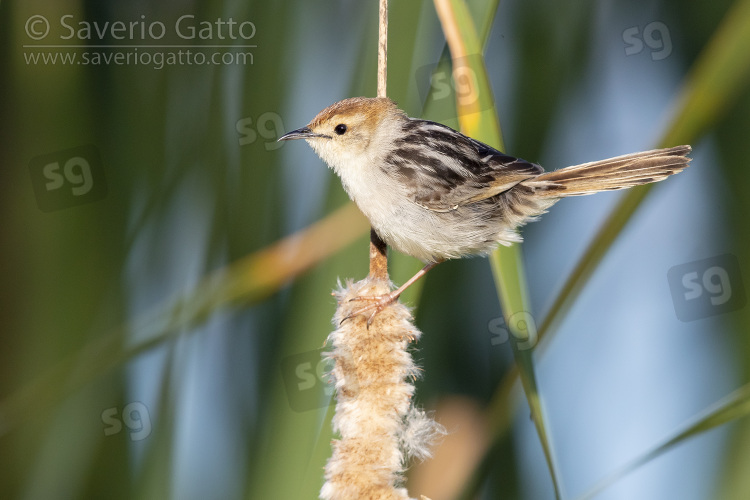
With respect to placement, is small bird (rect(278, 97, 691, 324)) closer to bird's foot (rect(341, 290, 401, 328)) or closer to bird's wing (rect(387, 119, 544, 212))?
bird's wing (rect(387, 119, 544, 212))

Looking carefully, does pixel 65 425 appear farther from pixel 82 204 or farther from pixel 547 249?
pixel 547 249

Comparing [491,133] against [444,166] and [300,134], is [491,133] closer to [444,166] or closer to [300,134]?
[444,166]

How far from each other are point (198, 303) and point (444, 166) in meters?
0.97

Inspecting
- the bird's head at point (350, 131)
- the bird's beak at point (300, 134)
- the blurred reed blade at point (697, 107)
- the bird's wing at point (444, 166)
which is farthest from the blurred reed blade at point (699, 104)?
the bird's beak at point (300, 134)

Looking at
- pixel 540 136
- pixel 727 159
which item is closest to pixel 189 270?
pixel 540 136

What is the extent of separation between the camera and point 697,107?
77.9 inches

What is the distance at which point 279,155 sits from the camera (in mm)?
2232

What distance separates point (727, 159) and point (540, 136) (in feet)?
2.01

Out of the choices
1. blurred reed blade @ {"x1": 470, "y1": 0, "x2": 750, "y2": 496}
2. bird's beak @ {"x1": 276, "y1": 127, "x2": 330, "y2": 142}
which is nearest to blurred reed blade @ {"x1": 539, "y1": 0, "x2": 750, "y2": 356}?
blurred reed blade @ {"x1": 470, "y1": 0, "x2": 750, "y2": 496}

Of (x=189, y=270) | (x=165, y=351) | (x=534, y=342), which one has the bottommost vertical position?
(x=534, y=342)

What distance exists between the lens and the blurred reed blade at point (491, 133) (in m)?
1.78

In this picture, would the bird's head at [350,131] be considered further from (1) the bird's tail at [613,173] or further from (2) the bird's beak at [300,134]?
(1) the bird's tail at [613,173]

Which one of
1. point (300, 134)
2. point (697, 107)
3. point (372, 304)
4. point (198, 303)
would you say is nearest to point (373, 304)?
point (372, 304)

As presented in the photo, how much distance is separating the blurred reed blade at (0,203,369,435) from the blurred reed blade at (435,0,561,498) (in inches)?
20.3
